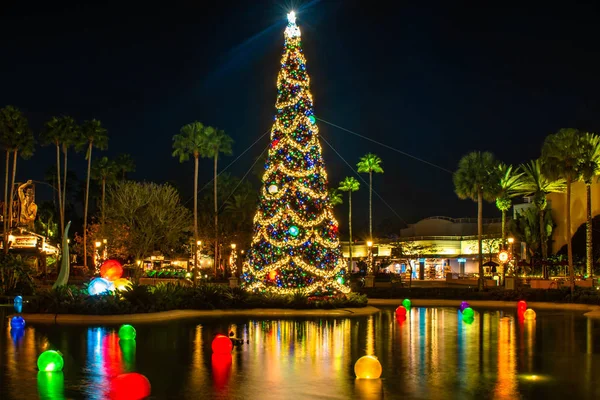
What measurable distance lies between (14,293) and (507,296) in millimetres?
27192

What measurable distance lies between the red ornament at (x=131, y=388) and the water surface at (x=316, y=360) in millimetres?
354

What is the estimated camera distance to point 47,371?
48.2 feet

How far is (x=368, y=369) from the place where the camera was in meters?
14.1

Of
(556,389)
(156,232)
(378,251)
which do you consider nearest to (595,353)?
(556,389)

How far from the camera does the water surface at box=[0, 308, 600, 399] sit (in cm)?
1299

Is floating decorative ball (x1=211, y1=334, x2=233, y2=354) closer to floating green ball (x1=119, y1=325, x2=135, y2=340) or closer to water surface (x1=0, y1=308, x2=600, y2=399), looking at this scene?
water surface (x1=0, y1=308, x2=600, y2=399)

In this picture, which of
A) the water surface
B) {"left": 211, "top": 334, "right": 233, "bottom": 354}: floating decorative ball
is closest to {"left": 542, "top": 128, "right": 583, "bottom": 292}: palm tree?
the water surface

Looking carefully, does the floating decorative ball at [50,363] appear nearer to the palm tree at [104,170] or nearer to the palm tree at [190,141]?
the palm tree at [190,141]

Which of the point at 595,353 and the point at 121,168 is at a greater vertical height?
the point at 121,168

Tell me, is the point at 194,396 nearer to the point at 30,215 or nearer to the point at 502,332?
the point at 502,332

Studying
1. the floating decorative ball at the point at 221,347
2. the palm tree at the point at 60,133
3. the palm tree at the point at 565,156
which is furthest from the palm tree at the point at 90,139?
the floating decorative ball at the point at 221,347

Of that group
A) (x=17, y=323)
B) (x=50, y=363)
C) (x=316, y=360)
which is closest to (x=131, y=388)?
(x=50, y=363)

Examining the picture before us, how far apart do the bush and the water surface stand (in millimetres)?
2192

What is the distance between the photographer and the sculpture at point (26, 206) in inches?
2408
